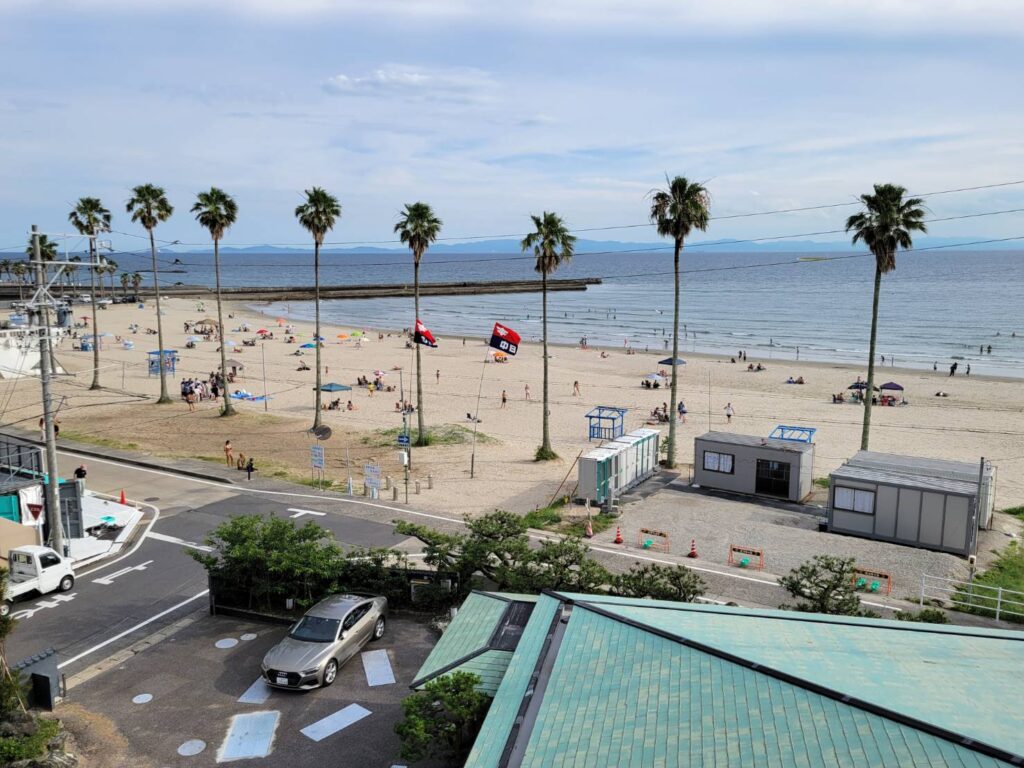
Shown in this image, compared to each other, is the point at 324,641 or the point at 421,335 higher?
the point at 421,335

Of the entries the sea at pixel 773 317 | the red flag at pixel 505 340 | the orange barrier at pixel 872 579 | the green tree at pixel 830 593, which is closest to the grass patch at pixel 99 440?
the red flag at pixel 505 340

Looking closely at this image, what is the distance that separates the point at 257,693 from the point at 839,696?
1033 centimetres

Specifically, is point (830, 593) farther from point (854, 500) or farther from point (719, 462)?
point (719, 462)

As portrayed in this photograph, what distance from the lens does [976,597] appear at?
19.5 m

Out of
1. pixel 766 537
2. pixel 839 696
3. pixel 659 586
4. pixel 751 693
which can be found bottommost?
pixel 766 537

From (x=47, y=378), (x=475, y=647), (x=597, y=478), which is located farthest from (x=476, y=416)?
(x=475, y=647)

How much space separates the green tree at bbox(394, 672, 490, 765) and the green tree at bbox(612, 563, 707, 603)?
537cm

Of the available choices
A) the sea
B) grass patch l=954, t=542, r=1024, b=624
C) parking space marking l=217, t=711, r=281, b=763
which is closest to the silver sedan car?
parking space marking l=217, t=711, r=281, b=763

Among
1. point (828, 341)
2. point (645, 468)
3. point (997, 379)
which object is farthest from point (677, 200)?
point (828, 341)

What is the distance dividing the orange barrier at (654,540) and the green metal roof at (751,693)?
11580 mm

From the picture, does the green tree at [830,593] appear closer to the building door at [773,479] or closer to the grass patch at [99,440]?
the building door at [773,479]

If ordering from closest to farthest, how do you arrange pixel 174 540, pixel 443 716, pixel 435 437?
pixel 443 716, pixel 174 540, pixel 435 437

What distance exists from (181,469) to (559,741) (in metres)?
26.3

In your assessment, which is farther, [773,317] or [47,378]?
[773,317]
